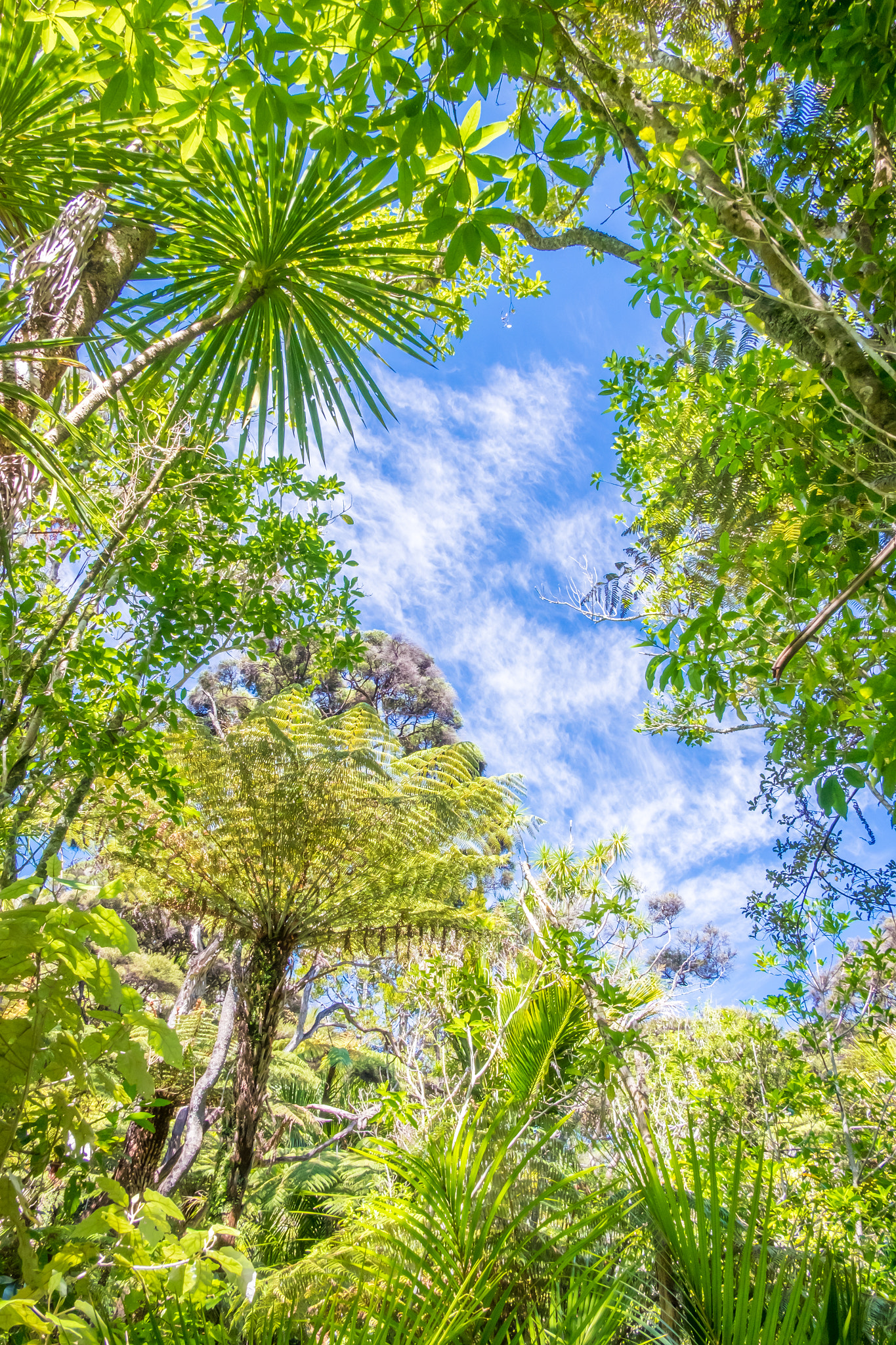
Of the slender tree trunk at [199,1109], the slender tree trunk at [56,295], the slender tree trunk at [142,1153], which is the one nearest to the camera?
the slender tree trunk at [56,295]

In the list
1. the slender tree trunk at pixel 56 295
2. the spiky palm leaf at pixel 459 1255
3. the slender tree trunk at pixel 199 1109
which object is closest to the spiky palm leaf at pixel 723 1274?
the spiky palm leaf at pixel 459 1255

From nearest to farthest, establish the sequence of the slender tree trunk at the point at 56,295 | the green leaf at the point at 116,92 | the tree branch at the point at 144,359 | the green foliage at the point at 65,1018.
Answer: the green foliage at the point at 65,1018 → the green leaf at the point at 116,92 → the slender tree trunk at the point at 56,295 → the tree branch at the point at 144,359

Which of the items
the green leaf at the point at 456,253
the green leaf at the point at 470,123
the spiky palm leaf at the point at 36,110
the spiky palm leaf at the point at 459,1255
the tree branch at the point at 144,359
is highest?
the spiky palm leaf at the point at 36,110

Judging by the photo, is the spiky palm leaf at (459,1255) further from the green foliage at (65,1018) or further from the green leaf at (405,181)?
the green leaf at (405,181)

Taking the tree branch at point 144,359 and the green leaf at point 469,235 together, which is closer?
the green leaf at point 469,235

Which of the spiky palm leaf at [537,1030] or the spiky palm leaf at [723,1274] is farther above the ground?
the spiky palm leaf at [537,1030]

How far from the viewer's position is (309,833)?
4.30 m

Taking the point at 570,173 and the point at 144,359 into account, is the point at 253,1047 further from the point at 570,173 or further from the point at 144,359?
the point at 570,173

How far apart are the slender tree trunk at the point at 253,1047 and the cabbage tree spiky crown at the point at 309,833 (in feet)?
0.56

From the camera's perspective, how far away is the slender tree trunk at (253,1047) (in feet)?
11.2

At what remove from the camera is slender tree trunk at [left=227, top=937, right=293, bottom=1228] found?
3.42 m

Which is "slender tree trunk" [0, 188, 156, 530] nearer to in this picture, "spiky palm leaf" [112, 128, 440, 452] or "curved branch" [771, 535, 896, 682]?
"spiky palm leaf" [112, 128, 440, 452]

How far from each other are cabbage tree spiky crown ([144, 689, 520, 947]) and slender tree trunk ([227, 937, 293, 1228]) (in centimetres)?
17

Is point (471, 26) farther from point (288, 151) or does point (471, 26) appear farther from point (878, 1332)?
point (878, 1332)
